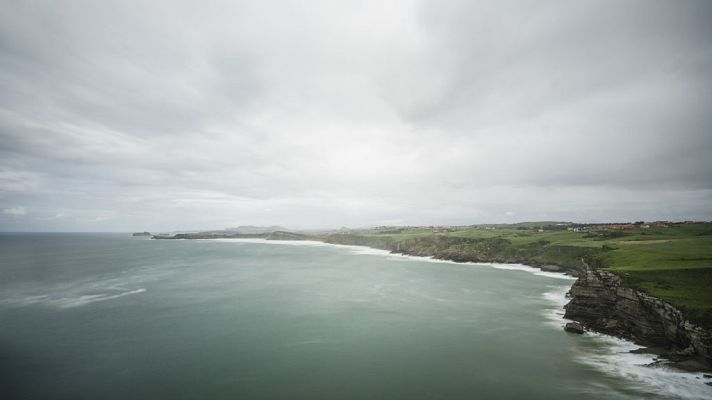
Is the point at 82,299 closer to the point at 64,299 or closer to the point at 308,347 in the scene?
the point at 64,299

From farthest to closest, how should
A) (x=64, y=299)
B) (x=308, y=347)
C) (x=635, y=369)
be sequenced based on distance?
1. (x=64, y=299)
2. (x=308, y=347)
3. (x=635, y=369)

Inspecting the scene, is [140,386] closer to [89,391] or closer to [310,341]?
[89,391]

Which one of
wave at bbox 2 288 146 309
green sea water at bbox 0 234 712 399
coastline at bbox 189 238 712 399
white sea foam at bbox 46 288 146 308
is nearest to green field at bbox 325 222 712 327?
coastline at bbox 189 238 712 399

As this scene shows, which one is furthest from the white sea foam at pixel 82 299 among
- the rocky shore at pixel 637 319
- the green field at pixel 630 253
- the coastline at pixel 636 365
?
the green field at pixel 630 253

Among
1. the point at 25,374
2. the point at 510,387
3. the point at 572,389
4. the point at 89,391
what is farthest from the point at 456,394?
the point at 25,374

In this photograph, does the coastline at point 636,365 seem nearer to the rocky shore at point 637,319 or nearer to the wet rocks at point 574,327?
the wet rocks at point 574,327

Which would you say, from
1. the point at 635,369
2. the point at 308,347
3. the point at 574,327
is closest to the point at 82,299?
the point at 308,347

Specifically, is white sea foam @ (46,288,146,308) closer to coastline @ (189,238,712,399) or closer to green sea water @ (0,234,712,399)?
green sea water @ (0,234,712,399)
